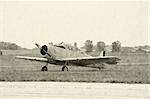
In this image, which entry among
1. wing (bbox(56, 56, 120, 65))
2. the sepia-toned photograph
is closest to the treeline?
the sepia-toned photograph

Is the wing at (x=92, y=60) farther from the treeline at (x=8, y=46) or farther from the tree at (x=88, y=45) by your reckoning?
the treeline at (x=8, y=46)

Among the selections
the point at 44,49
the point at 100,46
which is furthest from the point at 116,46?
the point at 44,49

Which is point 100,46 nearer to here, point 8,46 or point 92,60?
point 92,60

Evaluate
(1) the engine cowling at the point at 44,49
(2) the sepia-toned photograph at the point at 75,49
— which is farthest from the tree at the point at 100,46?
(1) the engine cowling at the point at 44,49

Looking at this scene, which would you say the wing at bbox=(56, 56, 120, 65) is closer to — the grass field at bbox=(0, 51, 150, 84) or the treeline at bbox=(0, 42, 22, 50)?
the grass field at bbox=(0, 51, 150, 84)

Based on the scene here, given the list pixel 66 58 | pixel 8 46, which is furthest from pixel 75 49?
pixel 8 46

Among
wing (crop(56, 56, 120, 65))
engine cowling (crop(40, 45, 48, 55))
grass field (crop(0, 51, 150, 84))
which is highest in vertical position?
engine cowling (crop(40, 45, 48, 55))
